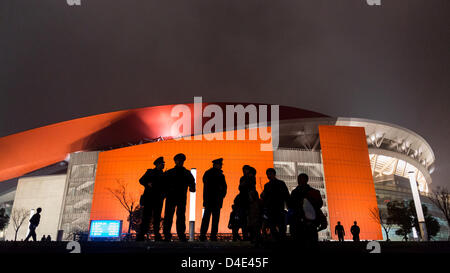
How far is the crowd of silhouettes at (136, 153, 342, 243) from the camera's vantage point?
4.20 metres

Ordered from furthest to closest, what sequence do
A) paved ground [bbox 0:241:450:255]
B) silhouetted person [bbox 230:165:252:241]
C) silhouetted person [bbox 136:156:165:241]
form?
silhouetted person [bbox 230:165:252:241], silhouetted person [bbox 136:156:165:241], paved ground [bbox 0:241:450:255]

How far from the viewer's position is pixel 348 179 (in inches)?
1069

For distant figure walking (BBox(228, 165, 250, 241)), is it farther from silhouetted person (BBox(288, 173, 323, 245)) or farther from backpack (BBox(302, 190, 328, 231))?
backpack (BBox(302, 190, 328, 231))

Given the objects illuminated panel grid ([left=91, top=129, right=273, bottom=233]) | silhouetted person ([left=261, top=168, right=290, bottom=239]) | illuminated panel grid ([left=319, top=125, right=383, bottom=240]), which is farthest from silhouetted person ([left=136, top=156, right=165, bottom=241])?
illuminated panel grid ([left=319, top=125, right=383, bottom=240])

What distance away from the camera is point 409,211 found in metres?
26.3

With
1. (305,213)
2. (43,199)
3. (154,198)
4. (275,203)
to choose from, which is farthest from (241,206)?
(43,199)

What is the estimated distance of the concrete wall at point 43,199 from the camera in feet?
100

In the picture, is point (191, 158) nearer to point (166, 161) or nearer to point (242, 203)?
point (166, 161)

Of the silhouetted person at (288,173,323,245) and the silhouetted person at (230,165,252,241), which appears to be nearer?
the silhouetted person at (288,173,323,245)

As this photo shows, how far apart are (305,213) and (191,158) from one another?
943 inches

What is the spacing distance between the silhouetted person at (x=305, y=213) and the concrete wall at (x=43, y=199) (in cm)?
3436

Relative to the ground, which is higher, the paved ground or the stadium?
the stadium

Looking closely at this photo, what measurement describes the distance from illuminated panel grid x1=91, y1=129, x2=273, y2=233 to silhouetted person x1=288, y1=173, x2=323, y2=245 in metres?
22.4

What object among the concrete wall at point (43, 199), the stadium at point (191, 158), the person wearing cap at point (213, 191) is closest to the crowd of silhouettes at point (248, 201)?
the person wearing cap at point (213, 191)
